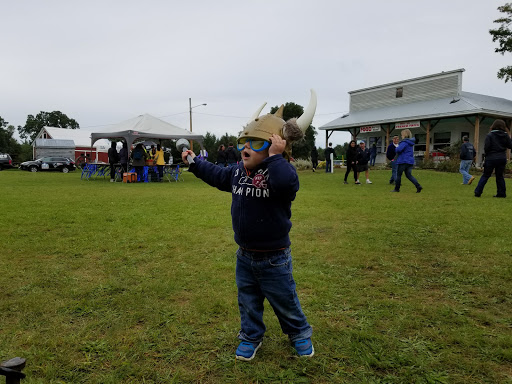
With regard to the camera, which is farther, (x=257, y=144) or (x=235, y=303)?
(x=235, y=303)

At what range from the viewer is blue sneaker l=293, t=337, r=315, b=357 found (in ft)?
8.21

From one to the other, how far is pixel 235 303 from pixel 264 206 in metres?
1.31

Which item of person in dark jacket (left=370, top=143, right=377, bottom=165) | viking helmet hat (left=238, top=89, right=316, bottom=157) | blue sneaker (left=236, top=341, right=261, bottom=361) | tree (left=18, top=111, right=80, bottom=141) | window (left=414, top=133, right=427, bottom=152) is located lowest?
blue sneaker (left=236, top=341, right=261, bottom=361)

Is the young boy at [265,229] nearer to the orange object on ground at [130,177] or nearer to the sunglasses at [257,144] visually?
the sunglasses at [257,144]

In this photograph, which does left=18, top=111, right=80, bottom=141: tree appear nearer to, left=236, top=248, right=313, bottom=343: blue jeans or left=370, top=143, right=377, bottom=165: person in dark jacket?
left=370, top=143, right=377, bottom=165: person in dark jacket

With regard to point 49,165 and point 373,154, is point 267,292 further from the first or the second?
point 49,165

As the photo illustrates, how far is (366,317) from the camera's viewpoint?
10.0ft

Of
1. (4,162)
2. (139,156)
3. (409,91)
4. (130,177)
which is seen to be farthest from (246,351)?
(4,162)

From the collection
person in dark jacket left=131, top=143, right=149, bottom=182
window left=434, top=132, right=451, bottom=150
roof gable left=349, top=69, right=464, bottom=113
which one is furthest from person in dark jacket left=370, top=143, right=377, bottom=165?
person in dark jacket left=131, top=143, right=149, bottom=182

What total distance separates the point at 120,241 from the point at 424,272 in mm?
4080

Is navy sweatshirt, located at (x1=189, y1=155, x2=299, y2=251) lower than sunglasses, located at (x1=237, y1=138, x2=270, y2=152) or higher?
lower

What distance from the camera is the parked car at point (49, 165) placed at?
30.5 m

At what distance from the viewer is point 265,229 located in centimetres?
240

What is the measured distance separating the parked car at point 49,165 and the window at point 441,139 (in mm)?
27735
